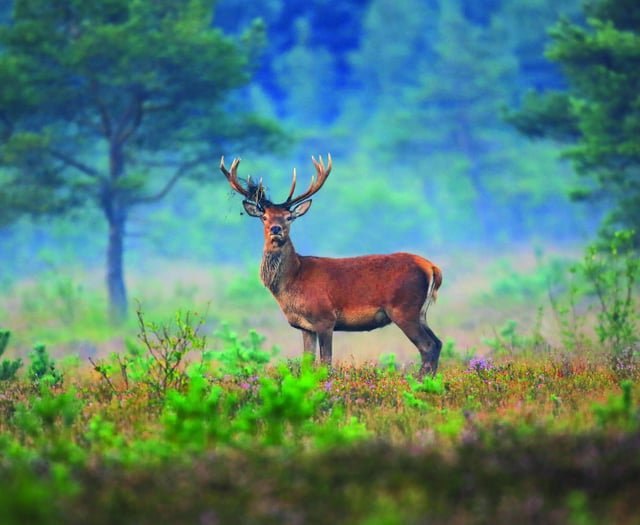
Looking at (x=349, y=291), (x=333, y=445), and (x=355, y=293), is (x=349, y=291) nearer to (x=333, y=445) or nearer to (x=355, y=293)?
(x=355, y=293)

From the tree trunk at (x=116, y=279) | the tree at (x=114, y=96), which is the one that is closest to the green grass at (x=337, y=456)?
the tree at (x=114, y=96)

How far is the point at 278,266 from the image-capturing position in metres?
10.1

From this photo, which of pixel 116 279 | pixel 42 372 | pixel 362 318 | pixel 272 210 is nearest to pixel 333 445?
pixel 362 318

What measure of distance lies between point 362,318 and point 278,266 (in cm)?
124

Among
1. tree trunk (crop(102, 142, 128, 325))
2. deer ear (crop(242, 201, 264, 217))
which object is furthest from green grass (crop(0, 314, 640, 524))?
tree trunk (crop(102, 142, 128, 325))

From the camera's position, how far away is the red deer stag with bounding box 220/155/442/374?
9.73 m

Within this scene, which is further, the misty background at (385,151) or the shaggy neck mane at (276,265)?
the misty background at (385,151)

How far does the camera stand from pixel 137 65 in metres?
20.2

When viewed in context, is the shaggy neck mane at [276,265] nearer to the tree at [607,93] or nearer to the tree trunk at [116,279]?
the tree at [607,93]

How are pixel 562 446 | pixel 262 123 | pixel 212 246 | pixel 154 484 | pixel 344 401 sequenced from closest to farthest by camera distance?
pixel 154 484, pixel 562 446, pixel 344 401, pixel 262 123, pixel 212 246

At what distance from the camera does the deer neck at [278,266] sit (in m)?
10.0

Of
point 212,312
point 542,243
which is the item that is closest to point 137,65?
point 212,312

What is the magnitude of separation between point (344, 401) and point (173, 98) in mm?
14994

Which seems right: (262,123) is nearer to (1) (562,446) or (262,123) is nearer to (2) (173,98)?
(2) (173,98)
